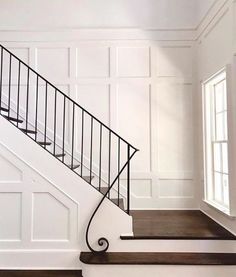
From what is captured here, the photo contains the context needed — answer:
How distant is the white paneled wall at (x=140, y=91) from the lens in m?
4.35

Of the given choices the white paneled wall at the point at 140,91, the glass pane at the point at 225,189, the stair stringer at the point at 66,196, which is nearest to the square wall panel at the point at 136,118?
the white paneled wall at the point at 140,91

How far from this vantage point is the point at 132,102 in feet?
14.5

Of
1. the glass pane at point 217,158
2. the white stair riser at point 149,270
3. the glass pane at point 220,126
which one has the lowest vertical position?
the white stair riser at point 149,270

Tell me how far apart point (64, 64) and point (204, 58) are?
2.18 m

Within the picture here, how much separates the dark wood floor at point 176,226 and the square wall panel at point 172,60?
2179 millimetres

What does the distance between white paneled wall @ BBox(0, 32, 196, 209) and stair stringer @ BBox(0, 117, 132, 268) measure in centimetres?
126

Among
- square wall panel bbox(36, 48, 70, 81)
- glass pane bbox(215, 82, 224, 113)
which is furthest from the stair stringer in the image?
glass pane bbox(215, 82, 224, 113)

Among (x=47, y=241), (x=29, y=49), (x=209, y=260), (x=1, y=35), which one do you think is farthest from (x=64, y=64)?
(x=209, y=260)

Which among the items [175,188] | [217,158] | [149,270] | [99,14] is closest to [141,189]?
[175,188]

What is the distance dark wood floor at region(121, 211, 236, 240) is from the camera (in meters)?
2.99

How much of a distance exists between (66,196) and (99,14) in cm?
301

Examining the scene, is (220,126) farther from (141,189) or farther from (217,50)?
(141,189)

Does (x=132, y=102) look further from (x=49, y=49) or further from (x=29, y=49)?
(x=29, y=49)

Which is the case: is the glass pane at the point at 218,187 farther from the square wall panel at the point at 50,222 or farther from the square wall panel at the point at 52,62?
the square wall panel at the point at 52,62
